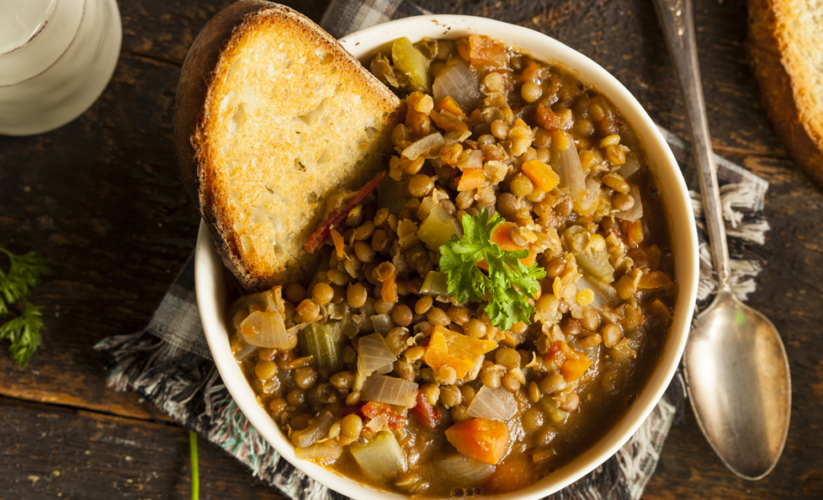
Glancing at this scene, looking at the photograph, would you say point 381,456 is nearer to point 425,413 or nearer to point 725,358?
point 425,413

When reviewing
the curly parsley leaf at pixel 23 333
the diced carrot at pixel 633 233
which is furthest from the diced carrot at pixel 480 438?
the curly parsley leaf at pixel 23 333

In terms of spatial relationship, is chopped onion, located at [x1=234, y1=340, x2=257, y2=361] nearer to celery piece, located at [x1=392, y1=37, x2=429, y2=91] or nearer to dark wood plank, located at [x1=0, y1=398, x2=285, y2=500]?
dark wood plank, located at [x1=0, y1=398, x2=285, y2=500]

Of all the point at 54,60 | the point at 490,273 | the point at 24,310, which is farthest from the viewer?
the point at 24,310

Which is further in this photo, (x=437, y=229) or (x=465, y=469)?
(x=465, y=469)

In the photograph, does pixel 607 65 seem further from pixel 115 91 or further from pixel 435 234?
pixel 115 91

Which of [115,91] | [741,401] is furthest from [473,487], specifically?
[115,91]

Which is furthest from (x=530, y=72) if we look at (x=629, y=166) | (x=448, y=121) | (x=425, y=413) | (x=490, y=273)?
(x=425, y=413)

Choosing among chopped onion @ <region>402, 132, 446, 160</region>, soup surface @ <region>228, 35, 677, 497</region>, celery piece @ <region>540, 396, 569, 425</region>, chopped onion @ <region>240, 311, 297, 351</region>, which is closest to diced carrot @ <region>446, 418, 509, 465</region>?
soup surface @ <region>228, 35, 677, 497</region>
